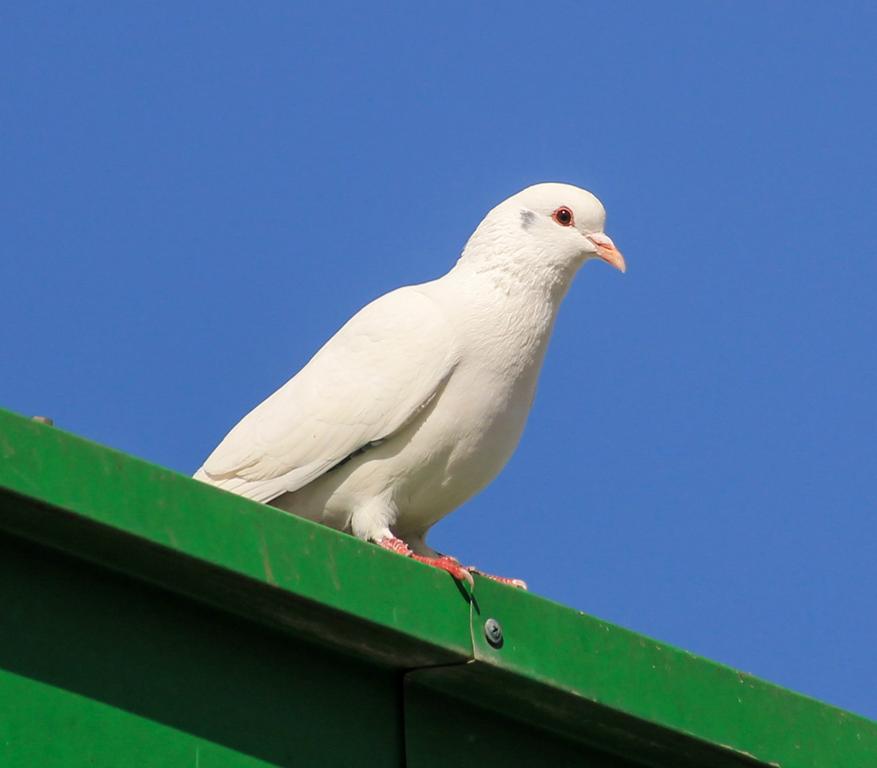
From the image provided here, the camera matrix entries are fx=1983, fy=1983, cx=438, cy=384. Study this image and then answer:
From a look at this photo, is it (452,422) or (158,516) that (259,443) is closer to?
(452,422)

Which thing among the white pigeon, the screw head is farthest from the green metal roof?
the white pigeon

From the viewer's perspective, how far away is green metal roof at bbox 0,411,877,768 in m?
A: 5.41

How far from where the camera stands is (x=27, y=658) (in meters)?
5.29

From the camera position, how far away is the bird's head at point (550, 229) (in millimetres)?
8484

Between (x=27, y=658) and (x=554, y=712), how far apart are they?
6.25ft

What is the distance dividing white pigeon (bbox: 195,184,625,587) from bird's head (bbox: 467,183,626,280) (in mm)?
177

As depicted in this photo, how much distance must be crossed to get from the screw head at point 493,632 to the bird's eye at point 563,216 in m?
2.87

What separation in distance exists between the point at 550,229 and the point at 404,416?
4.38 feet

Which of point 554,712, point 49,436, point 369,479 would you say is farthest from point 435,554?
point 49,436

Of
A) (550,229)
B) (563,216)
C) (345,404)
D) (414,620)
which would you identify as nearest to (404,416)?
(345,404)

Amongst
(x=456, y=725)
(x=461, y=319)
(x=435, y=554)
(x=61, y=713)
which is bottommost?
(x=61, y=713)

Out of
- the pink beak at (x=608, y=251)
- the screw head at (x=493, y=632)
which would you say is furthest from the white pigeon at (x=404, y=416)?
the screw head at (x=493, y=632)

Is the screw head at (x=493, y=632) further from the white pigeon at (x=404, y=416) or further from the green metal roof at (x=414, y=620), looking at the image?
the white pigeon at (x=404, y=416)

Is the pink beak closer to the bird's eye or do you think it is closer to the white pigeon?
the bird's eye
